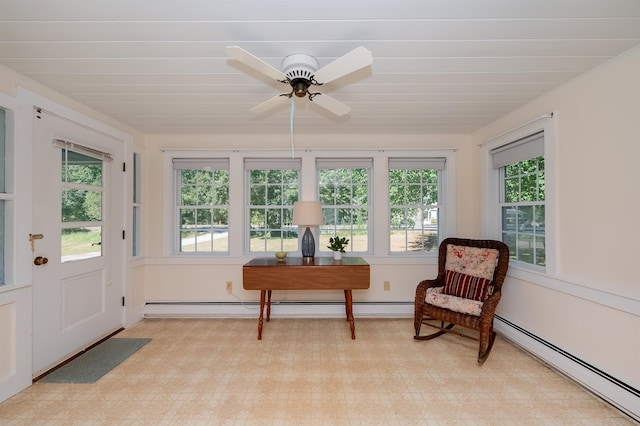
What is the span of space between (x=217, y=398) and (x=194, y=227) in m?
2.10

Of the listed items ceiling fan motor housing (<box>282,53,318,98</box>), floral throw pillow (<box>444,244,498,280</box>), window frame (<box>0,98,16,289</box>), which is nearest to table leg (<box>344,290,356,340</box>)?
floral throw pillow (<box>444,244,498,280</box>)

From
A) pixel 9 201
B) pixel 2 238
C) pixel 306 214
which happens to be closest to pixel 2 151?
pixel 9 201

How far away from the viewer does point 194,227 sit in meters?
3.49

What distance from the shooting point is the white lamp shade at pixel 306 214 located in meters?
2.93

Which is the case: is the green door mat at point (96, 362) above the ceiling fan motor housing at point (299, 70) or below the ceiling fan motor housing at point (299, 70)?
below

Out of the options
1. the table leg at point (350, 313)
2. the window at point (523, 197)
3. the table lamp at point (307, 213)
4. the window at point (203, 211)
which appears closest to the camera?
the window at point (523, 197)

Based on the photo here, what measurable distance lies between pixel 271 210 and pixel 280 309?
3.77 ft

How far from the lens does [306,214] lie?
293 cm

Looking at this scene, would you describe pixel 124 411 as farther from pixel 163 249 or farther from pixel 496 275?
pixel 496 275

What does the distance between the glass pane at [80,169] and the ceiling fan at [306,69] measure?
1750 millimetres

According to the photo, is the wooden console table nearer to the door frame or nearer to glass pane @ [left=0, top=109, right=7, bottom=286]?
the door frame

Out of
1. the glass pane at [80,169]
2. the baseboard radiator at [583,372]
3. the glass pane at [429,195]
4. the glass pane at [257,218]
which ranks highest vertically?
the glass pane at [80,169]

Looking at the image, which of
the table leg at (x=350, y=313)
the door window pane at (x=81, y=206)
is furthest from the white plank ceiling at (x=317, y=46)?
the table leg at (x=350, y=313)

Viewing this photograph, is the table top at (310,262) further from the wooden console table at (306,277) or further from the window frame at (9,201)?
the window frame at (9,201)
